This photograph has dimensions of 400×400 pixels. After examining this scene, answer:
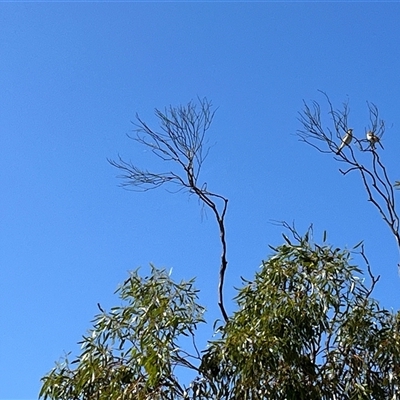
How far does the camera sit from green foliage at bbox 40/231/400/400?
3.90 meters

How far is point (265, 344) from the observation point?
153 inches

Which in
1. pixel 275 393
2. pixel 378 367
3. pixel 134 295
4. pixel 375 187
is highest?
pixel 375 187

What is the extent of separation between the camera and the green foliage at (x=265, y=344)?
390 cm

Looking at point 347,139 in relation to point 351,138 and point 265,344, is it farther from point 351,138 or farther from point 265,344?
point 265,344

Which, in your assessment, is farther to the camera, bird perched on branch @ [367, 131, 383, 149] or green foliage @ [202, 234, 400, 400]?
bird perched on branch @ [367, 131, 383, 149]

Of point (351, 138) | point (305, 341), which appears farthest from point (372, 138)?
point (305, 341)

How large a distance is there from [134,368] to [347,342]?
1.20 meters

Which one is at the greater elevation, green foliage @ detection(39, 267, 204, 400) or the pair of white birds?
the pair of white birds

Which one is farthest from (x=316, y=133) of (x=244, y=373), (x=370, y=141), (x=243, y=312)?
(x=244, y=373)

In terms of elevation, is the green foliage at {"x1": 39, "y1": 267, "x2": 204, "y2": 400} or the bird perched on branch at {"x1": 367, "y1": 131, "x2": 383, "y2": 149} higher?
the bird perched on branch at {"x1": 367, "y1": 131, "x2": 383, "y2": 149}

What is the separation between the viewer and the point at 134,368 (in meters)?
4.17

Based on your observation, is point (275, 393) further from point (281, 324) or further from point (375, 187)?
point (375, 187)

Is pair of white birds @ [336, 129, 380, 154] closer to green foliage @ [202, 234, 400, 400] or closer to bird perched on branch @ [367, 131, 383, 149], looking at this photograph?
bird perched on branch @ [367, 131, 383, 149]

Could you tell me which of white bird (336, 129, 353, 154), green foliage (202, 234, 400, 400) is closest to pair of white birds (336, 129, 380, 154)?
white bird (336, 129, 353, 154)
